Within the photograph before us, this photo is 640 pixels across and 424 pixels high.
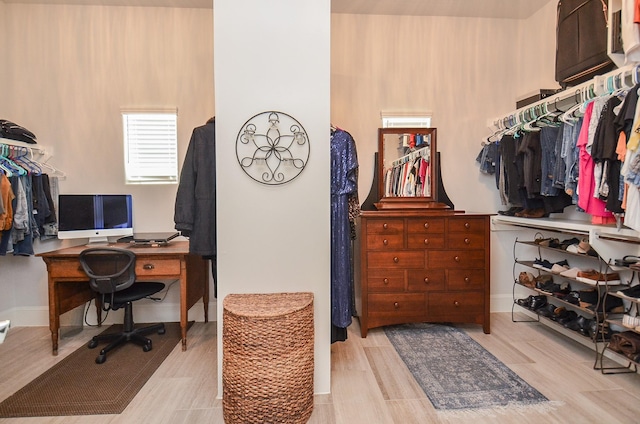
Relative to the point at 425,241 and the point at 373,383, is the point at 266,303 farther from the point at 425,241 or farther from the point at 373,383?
the point at 425,241

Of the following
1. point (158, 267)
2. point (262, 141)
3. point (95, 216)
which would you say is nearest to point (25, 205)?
point (95, 216)

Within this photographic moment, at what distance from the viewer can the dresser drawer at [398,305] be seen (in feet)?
9.08

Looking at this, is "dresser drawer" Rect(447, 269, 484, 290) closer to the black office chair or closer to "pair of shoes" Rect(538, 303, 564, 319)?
"pair of shoes" Rect(538, 303, 564, 319)

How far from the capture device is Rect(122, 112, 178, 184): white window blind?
10.2 ft

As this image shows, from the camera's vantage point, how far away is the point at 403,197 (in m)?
3.12

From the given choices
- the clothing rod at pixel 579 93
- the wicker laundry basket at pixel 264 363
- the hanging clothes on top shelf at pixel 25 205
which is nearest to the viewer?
the wicker laundry basket at pixel 264 363

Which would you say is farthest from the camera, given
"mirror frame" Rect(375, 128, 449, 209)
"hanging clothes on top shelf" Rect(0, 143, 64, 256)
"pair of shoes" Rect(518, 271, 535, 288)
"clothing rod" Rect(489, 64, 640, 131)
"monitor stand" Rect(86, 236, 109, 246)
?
"mirror frame" Rect(375, 128, 449, 209)

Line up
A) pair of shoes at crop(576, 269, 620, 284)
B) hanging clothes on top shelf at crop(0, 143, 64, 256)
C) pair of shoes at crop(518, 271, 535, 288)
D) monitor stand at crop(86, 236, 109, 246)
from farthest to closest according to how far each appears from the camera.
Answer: pair of shoes at crop(518, 271, 535, 288) < monitor stand at crop(86, 236, 109, 246) < hanging clothes on top shelf at crop(0, 143, 64, 256) < pair of shoes at crop(576, 269, 620, 284)

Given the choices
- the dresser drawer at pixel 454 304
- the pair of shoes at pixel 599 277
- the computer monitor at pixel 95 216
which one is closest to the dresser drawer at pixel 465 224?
the dresser drawer at pixel 454 304

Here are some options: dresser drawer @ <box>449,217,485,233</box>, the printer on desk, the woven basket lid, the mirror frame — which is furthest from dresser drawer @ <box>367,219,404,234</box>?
the printer on desk

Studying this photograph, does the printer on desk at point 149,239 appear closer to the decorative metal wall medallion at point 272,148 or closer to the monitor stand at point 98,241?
the monitor stand at point 98,241

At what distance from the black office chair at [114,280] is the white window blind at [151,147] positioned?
3.03 feet

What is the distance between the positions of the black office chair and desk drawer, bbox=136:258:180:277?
0.06 metres

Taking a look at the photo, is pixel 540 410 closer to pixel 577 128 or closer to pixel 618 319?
pixel 618 319
